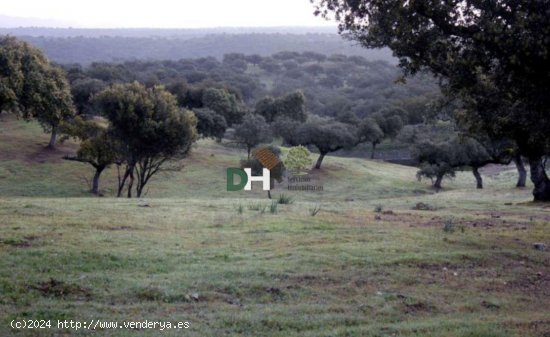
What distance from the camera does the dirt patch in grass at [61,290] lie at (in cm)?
848

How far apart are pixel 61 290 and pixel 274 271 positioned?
Answer: 11.1 ft

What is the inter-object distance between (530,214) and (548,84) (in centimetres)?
954

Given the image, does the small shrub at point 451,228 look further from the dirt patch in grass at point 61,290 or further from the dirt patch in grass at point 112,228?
the dirt patch in grass at point 61,290

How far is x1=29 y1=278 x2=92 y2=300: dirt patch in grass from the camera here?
8477 mm

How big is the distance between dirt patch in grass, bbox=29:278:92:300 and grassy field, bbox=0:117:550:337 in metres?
0.03

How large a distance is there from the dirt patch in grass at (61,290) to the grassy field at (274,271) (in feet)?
0.09

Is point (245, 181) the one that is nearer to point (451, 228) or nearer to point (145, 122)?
point (145, 122)

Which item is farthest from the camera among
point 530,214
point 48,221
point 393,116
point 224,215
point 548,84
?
point 393,116

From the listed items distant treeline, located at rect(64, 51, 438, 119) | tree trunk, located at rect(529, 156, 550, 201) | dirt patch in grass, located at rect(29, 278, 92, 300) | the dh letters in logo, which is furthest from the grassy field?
distant treeline, located at rect(64, 51, 438, 119)

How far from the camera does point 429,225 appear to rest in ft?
53.1

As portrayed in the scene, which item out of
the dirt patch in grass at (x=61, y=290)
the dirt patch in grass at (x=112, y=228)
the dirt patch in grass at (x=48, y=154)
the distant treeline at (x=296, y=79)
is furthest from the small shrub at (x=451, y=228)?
the distant treeline at (x=296, y=79)

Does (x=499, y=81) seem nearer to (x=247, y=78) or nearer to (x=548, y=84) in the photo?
(x=548, y=84)

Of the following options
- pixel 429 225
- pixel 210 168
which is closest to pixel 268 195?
pixel 210 168

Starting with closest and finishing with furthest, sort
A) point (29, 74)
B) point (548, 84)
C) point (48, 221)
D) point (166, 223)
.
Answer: point (548, 84), point (48, 221), point (166, 223), point (29, 74)
